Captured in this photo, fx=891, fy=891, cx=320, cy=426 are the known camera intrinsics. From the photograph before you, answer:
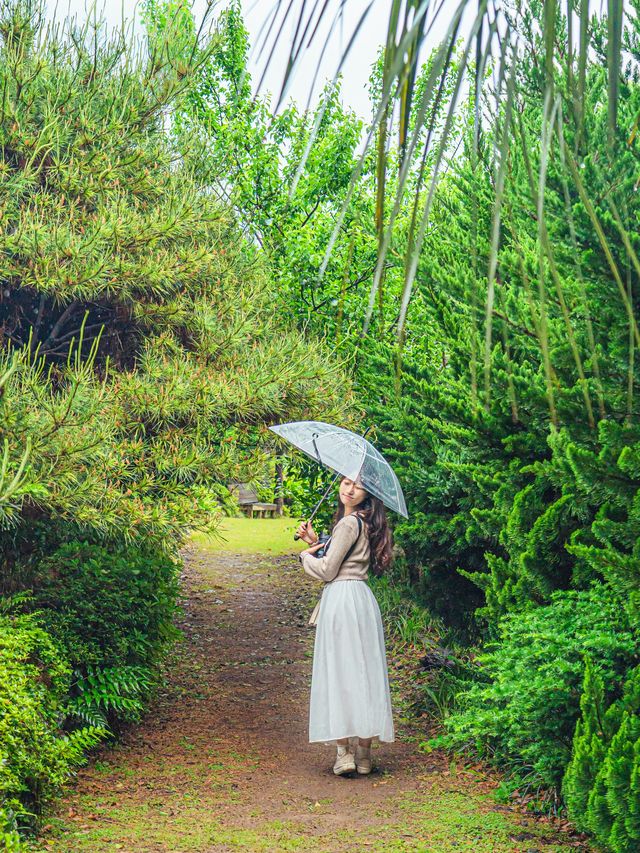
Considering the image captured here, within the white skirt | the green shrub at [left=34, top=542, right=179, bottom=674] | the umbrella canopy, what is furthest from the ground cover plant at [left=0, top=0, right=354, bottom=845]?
the white skirt

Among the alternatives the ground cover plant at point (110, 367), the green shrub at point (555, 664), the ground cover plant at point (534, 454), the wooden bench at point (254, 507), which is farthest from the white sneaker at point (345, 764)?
the wooden bench at point (254, 507)

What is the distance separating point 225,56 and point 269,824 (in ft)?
31.6

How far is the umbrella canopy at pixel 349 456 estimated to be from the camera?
6102mm

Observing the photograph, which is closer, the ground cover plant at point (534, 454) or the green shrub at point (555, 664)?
the ground cover plant at point (534, 454)

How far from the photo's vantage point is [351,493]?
20.4ft

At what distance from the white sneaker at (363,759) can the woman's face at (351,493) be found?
1.67 meters

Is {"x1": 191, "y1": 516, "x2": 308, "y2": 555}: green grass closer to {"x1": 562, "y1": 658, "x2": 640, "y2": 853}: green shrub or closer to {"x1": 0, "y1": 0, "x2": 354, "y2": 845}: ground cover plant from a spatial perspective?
{"x1": 0, "y1": 0, "x2": 354, "y2": 845}: ground cover plant

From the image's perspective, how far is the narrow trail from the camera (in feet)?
16.4

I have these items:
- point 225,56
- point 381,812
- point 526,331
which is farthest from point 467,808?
point 225,56

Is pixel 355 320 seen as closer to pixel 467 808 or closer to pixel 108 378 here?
pixel 108 378

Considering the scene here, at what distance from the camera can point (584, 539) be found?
5.41 meters

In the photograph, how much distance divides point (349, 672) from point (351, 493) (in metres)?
1.21

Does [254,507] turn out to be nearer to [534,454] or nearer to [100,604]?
[100,604]

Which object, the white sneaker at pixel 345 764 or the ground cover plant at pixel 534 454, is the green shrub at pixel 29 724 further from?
the ground cover plant at pixel 534 454
